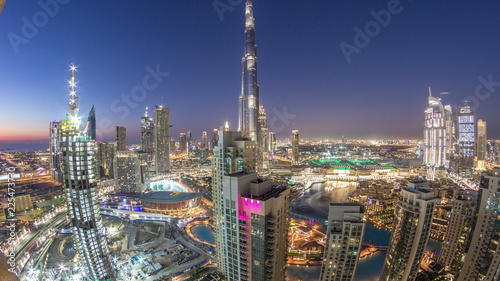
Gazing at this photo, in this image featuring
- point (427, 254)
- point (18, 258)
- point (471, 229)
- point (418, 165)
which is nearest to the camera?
point (471, 229)

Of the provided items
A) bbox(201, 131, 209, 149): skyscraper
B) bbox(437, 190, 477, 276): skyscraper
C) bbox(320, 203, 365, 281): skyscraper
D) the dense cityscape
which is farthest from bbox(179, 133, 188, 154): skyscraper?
bbox(320, 203, 365, 281): skyscraper

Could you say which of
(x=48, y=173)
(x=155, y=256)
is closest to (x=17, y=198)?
(x=155, y=256)

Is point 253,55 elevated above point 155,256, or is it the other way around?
point 253,55

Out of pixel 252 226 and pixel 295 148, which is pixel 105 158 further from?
A: pixel 252 226

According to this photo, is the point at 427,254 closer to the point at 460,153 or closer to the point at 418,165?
the point at 460,153

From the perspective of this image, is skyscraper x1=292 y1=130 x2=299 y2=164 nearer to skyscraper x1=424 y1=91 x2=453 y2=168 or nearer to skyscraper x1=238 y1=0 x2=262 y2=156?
skyscraper x1=238 y1=0 x2=262 y2=156

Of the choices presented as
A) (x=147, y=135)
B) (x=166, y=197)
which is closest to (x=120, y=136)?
(x=147, y=135)

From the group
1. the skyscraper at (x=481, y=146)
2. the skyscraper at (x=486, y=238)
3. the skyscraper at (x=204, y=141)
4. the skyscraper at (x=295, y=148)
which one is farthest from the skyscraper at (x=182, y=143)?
the skyscraper at (x=486, y=238)
